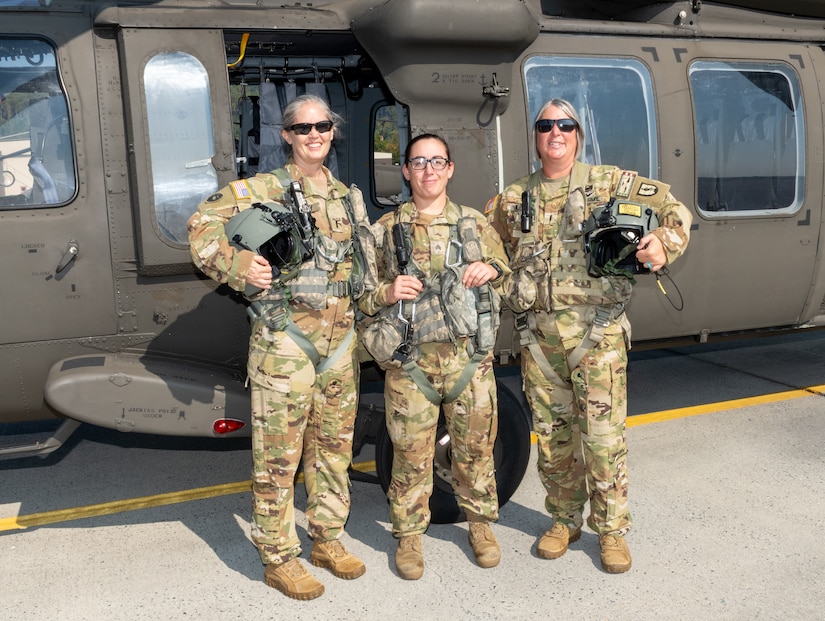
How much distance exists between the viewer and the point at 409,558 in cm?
412

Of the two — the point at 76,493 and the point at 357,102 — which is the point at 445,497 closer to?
the point at 76,493

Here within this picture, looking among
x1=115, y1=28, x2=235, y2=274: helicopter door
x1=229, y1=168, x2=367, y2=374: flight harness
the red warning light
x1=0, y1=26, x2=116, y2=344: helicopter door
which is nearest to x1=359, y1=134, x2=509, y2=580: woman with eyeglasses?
x1=229, y1=168, x2=367, y2=374: flight harness

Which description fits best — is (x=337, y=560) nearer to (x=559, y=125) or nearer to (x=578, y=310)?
(x=578, y=310)

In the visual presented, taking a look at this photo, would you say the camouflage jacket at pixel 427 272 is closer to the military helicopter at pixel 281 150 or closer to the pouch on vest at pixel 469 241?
the pouch on vest at pixel 469 241

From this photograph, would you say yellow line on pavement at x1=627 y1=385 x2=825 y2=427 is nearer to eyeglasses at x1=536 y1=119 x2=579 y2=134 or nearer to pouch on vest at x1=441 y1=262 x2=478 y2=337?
pouch on vest at x1=441 y1=262 x2=478 y2=337

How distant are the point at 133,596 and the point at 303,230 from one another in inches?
80.5

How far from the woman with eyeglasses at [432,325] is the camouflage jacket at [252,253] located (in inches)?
6.9

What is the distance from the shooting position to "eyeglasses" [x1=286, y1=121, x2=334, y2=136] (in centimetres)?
370

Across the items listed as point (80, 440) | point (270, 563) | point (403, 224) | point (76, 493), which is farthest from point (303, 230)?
point (80, 440)

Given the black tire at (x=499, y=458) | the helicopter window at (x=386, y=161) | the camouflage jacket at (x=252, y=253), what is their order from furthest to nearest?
1. the helicopter window at (x=386, y=161)
2. the black tire at (x=499, y=458)
3. the camouflage jacket at (x=252, y=253)

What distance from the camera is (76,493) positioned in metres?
5.26

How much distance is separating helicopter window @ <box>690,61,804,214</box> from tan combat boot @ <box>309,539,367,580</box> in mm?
3163

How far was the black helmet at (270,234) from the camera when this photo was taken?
3496 millimetres

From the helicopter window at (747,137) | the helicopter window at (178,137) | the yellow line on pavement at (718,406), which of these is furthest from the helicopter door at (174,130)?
the yellow line on pavement at (718,406)
